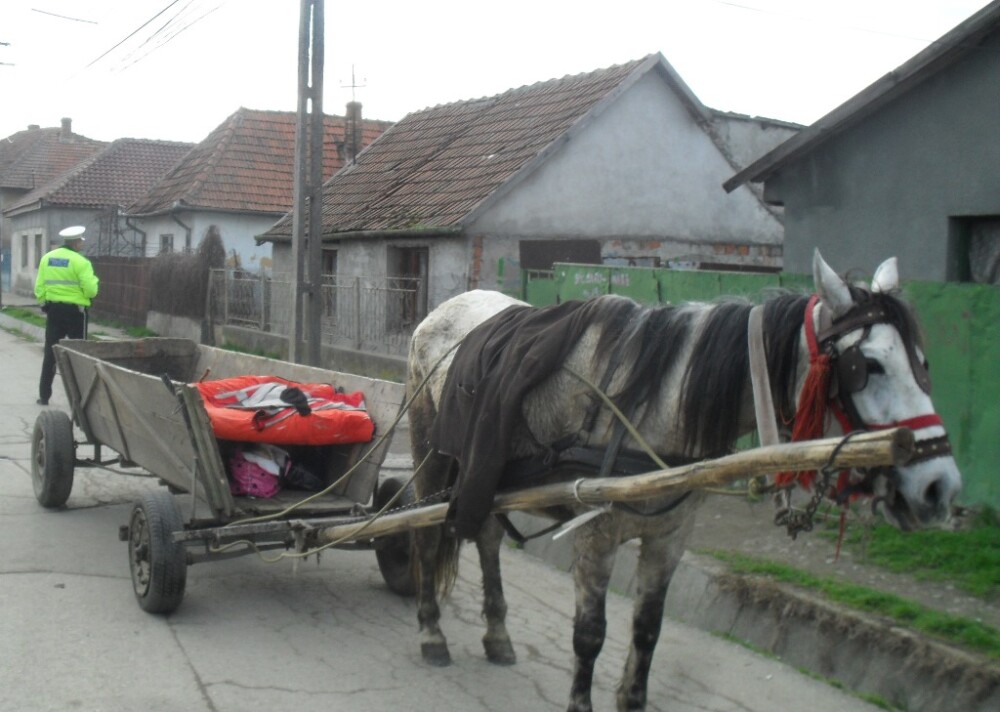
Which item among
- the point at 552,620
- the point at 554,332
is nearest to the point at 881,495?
the point at 554,332

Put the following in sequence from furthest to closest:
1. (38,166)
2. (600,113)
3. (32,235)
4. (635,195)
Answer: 1. (38,166)
2. (32,235)
3. (635,195)
4. (600,113)

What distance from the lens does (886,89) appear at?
348 inches

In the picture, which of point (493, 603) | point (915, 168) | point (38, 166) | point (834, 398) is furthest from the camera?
point (38, 166)

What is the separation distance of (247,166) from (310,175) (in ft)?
52.2

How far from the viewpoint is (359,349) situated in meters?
15.6

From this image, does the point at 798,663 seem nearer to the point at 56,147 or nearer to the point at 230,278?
the point at 230,278

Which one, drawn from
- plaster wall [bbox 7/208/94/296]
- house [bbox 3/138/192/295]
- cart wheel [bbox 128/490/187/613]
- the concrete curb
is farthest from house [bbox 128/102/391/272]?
the concrete curb

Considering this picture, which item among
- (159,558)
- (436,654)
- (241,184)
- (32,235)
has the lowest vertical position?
(436,654)

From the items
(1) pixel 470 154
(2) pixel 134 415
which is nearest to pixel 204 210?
(1) pixel 470 154

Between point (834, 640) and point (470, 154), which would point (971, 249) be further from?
point (470, 154)

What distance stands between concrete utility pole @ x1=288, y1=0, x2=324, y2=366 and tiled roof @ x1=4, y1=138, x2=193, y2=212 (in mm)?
25542

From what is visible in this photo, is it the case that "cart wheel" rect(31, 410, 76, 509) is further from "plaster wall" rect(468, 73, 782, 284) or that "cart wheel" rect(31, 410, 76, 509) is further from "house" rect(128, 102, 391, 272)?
"house" rect(128, 102, 391, 272)

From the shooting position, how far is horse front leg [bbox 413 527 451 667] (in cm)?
497

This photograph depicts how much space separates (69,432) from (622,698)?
4.60 m
